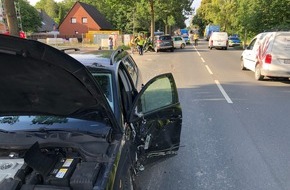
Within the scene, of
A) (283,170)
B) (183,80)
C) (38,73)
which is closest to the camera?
(38,73)

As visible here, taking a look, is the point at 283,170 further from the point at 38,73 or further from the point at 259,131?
the point at 38,73

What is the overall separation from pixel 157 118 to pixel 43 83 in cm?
142

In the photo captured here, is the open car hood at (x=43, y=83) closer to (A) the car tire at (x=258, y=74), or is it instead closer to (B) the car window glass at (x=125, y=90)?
(B) the car window glass at (x=125, y=90)

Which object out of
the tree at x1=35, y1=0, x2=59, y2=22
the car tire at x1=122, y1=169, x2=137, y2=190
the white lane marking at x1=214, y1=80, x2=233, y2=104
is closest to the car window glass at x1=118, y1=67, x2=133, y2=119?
the car tire at x1=122, y1=169, x2=137, y2=190

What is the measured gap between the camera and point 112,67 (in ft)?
11.7

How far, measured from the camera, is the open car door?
10.8 feet

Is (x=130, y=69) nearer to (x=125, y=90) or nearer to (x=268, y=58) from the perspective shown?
(x=125, y=90)

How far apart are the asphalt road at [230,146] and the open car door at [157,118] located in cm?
37

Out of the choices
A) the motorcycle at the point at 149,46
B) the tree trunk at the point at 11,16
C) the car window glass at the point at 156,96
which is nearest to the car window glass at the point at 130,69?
the car window glass at the point at 156,96

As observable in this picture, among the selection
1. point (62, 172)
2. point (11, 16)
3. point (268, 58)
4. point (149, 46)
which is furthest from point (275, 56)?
point (149, 46)

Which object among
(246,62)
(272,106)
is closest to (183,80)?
(246,62)

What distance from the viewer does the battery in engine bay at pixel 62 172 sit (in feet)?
7.23

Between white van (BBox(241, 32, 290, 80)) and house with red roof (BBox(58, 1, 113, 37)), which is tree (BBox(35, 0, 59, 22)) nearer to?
house with red roof (BBox(58, 1, 113, 37))

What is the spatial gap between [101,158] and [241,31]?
3381 centimetres
